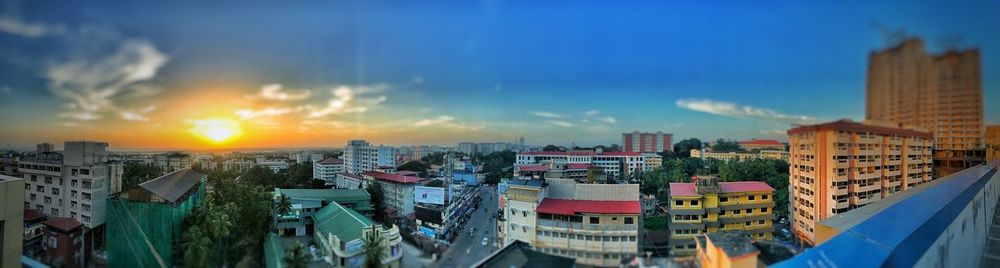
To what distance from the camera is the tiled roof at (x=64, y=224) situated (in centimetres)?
552

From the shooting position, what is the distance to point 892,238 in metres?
2.70

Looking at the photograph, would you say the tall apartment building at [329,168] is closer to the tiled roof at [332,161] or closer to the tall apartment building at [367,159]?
the tiled roof at [332,161]

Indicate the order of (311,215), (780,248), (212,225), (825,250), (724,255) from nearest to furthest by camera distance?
(825,250)
(724,255)
(780,248)
(212,225)
(311,215)

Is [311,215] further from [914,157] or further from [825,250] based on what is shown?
[914,157]

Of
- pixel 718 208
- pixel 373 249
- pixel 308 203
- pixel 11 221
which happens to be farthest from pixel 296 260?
pixel 718 208

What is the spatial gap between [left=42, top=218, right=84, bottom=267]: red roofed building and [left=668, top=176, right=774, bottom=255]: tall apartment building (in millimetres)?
8064

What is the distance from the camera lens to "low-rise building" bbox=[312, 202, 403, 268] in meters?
4.45

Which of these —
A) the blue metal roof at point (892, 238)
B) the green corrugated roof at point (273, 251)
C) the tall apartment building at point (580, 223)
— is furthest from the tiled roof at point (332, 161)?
the blue metal roof at point (892, 238)

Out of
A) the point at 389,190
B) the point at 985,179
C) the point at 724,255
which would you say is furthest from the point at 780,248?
the point at 389,190

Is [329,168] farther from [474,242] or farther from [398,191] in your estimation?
[474,242]

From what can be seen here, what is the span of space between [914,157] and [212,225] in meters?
10.7

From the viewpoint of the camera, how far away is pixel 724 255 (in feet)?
10.6

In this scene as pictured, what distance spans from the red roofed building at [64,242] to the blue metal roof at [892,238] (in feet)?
26.6

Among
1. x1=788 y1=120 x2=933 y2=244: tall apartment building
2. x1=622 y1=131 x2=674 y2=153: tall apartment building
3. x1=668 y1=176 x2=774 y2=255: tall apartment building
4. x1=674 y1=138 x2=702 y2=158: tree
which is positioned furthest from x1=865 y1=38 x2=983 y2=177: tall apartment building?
x1=674 y1=138 x2=702 y2=158: tree
